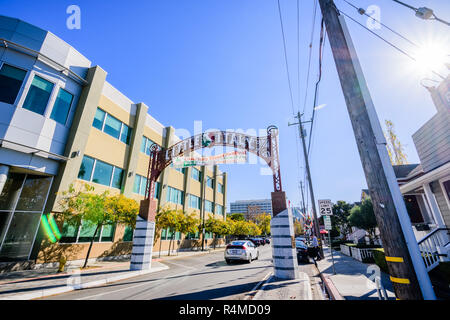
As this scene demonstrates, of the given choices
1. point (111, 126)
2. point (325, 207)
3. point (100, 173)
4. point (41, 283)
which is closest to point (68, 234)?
point (100, 173)

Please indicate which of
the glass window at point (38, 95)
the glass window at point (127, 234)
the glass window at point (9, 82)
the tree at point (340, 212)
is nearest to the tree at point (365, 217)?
the tree at point (340, 212)

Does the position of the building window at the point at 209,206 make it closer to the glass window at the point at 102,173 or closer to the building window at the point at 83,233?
the building window at the point at 83,233

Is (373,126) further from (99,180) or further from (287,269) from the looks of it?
(99,180)

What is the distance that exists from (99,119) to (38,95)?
4.01 metres

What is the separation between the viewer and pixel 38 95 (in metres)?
11.9

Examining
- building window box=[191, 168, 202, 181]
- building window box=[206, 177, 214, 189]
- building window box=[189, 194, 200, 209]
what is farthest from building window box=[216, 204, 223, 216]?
building window box=[191, 168, 202, 181]

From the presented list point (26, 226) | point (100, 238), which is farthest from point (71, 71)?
point (100, 238)

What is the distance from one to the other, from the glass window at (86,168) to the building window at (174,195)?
986 cm

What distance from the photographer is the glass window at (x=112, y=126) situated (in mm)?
16344

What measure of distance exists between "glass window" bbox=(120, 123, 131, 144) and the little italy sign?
6.90 meters
